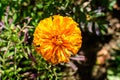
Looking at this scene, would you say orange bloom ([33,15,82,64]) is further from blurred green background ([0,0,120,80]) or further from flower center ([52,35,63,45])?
blurred green background ([0,0,120,80])

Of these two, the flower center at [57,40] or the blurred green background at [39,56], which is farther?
the blurred green background at [39,56]

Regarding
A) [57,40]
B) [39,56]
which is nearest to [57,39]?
[57,40]

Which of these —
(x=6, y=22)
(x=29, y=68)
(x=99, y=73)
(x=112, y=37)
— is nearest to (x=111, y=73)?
(x=99, y=73)

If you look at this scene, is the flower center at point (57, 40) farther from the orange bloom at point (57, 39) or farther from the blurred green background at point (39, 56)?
the blurred green background at point (39, 56)

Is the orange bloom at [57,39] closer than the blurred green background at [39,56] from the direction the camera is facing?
Yes

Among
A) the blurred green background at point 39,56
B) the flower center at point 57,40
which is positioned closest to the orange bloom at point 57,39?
the flower center at point 57,40
